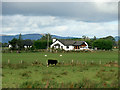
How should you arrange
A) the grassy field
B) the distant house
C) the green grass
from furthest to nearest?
the distant house
the green grass
the grassy field

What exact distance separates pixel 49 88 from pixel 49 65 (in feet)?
46.9

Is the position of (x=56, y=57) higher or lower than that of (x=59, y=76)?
higher

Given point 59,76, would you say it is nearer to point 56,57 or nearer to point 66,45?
point 56,57

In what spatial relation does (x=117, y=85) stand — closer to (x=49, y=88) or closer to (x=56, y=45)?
(x=49, y=88)

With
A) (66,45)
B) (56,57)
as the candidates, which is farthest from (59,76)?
(66,45)

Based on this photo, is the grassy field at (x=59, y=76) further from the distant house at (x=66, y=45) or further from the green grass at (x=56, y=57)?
the distant house at (x=66, y=45)

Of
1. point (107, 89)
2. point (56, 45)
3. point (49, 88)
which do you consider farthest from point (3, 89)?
point (56, 45)

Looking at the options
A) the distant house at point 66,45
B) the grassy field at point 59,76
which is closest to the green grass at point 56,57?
the grassy field at point 59,76

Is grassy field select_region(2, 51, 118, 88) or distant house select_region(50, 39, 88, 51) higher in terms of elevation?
distant house select_region(50, 39, 88, 51)

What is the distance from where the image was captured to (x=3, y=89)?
503 inches

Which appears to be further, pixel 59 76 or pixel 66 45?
pixel 66 45

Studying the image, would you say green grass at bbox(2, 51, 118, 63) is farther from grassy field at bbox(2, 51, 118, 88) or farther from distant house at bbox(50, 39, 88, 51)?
distant house at bbox(50, 39, 88, 51)

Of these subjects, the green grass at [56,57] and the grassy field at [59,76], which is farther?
the green grass at [56,57]

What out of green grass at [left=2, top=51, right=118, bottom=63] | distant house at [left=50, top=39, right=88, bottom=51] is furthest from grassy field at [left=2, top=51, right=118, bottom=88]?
distant house at [left=50, top=39, right=88, bottom=51]
